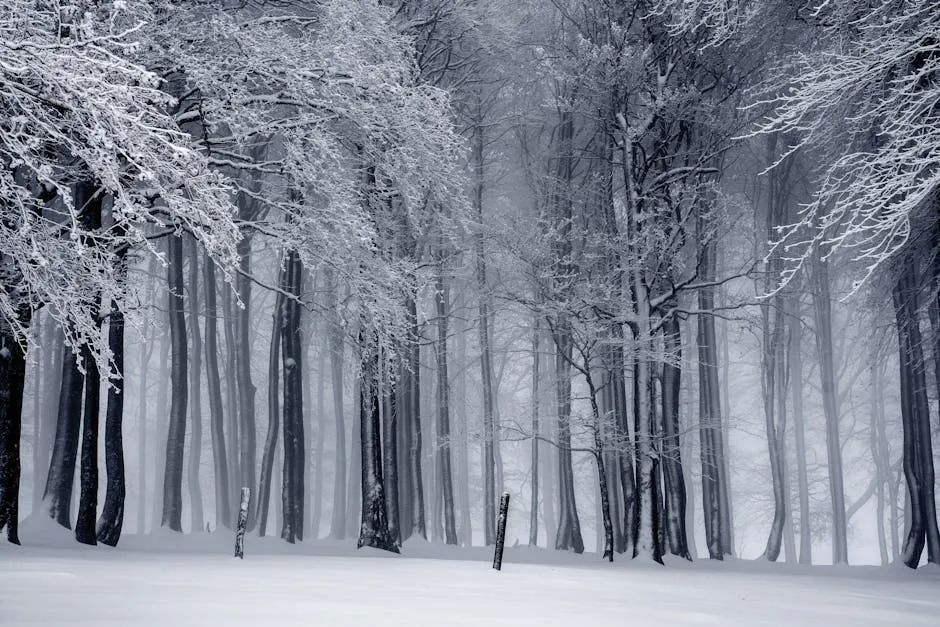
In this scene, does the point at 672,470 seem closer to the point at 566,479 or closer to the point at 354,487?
the point at 566,479

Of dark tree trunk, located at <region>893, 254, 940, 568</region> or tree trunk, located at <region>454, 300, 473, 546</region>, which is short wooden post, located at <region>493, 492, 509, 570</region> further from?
tree trunk, located at <region>454, 300, 473, 546</region>

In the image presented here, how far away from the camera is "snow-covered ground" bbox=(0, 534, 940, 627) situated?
5988 mm

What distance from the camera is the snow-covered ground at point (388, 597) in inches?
236

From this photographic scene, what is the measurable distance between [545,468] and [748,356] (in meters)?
11.5

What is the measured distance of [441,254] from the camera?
2447 centimetres

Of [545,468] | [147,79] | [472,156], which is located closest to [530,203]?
[472,156]

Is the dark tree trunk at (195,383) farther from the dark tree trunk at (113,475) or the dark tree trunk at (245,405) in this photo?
the dark tree trunk at (113,475)

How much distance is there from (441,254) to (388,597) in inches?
681

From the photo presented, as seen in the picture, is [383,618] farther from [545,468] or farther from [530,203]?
[545,468]

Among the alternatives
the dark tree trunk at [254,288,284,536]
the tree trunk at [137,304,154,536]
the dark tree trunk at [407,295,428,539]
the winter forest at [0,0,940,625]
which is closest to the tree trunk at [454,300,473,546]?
the winter forest at [0,0,940,625]

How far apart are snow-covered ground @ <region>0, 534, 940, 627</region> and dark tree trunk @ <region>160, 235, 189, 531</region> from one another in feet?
29.2

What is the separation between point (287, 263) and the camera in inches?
849

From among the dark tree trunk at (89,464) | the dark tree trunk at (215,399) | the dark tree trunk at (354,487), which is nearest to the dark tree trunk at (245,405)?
the dark tree trunk at (215,399)

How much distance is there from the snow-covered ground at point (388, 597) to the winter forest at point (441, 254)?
80 millimetres
